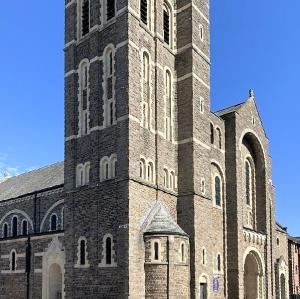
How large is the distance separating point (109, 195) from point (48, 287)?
9812mm

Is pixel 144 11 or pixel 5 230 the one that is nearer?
pixel 144 11

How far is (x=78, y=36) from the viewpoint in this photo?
116ft

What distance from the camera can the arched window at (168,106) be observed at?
34.3m

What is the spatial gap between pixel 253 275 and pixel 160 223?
1513 cm

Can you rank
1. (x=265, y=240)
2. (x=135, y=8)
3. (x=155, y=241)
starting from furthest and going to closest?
(x=265, y=240), (x=135, y=8), (x=155, y=241)

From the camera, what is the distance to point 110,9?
33562 millimetres

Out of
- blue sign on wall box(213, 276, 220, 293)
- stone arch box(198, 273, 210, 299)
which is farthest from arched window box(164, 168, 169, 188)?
blue sign on wall box(213, 276, 220, 293)

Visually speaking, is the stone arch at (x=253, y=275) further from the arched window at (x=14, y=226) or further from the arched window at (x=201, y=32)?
the arched window at (x=14, y=226)

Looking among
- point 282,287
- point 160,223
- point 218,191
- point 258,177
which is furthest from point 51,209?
point 282,287

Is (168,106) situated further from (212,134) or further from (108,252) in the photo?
(108,252)

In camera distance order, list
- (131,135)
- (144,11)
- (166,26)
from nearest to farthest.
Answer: (131,135) → (144,11) → (166,26)

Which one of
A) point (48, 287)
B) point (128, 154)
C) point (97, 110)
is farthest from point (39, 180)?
point (128, 154)

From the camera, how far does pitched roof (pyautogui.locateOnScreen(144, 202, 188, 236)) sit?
1152 inches

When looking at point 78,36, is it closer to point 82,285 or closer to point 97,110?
point 97,110
